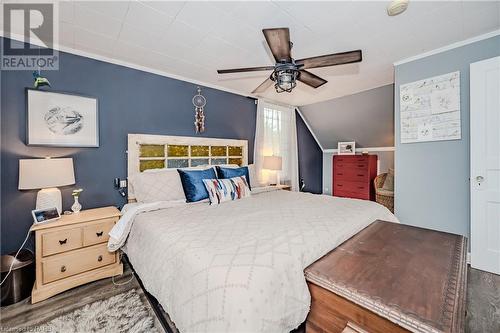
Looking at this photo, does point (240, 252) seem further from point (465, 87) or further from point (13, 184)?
point (465, 87)

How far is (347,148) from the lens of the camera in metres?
5.12

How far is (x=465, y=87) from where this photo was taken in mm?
2420

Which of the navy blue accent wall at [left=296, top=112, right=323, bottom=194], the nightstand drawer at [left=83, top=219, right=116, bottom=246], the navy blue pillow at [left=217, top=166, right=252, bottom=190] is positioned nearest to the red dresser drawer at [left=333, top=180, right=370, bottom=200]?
the navy blue accent wall at [left=296, top=112, right=323, bottom=194]

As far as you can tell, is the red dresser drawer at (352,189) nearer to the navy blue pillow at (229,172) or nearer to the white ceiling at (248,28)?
the white ceiling at (248,28)

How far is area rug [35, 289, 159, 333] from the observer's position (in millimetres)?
1522

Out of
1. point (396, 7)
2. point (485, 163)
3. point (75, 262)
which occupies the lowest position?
point (75, 262)

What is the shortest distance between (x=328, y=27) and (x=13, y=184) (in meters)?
3.51

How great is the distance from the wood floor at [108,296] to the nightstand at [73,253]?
9 centimetres

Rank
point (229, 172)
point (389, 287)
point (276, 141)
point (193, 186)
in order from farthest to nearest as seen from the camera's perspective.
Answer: point (276, 141) → point (229, 172) → point (193, 186) → point (389, 287)

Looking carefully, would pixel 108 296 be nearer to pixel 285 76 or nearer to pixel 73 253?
pixel 73 253

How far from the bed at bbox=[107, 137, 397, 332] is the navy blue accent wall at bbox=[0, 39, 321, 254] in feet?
3.19

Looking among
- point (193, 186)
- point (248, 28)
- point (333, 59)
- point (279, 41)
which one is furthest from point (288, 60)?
point (193, 186)

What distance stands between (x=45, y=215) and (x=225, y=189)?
67.8 inches

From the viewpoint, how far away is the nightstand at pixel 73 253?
6.03 ft
